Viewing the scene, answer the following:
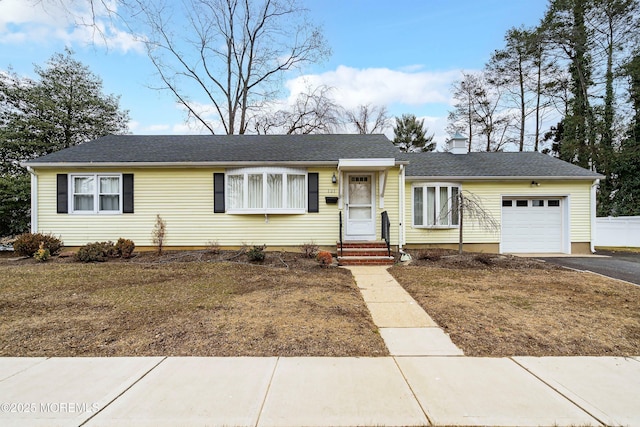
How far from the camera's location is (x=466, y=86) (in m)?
23.9

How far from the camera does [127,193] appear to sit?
1012cm

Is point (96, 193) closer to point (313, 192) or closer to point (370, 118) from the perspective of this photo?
point (313, 192)

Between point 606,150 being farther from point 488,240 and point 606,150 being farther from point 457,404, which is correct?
point 457,404

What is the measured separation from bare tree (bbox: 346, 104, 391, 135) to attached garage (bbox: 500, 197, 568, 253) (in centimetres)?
1746

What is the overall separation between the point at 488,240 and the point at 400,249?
12.4ft

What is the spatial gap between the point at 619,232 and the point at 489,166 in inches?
300

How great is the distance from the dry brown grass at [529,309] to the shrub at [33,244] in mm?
10069

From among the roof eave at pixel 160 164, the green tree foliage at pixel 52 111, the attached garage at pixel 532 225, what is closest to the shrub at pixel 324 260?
the roof eave at pixel 160 164

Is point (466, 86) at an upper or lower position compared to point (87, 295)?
upper

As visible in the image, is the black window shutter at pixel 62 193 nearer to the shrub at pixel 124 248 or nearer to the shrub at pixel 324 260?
the shrub at pixel 124 248

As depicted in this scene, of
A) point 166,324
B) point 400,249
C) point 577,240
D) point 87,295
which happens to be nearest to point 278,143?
point 400,249

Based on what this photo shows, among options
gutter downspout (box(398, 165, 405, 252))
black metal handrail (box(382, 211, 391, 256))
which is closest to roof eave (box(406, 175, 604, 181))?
gutter downspout (box(398, 165, 405, 252))

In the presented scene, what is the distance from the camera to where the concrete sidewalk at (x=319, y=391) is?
2263 millimetres

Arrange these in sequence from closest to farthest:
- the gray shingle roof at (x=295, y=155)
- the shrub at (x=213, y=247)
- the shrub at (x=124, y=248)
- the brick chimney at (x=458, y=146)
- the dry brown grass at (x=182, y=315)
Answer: the dry brown grass at (x=182, y=315), the shrub at (x=124, y=248), the shrub at (x=213, y=247), the gray shingle roof at (x=295, y=155), the brick chimney at (x=458, y=146)
